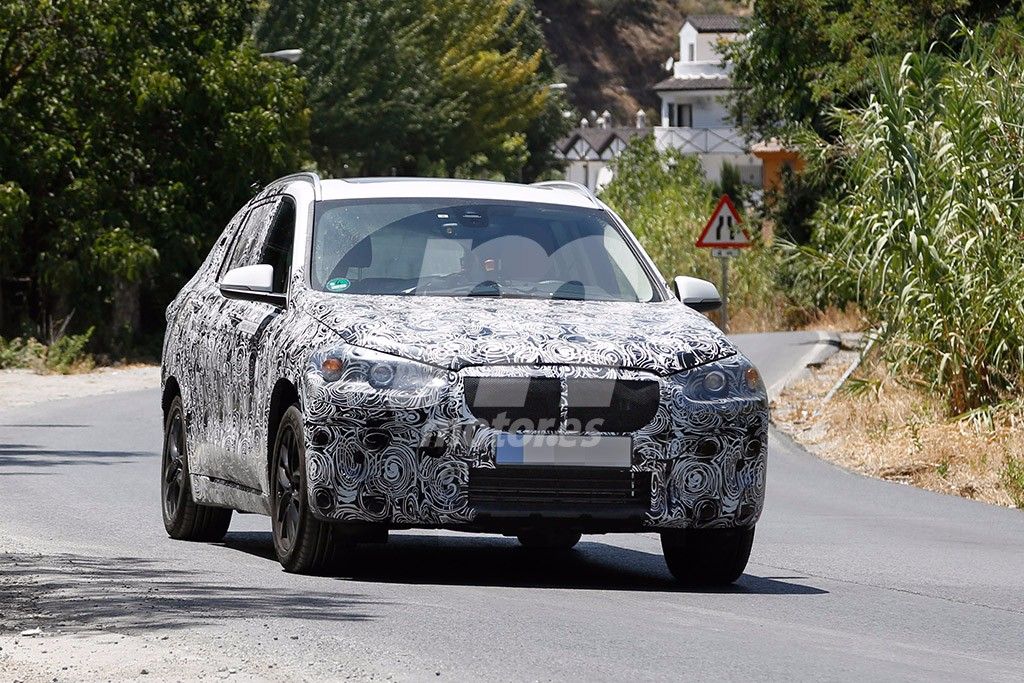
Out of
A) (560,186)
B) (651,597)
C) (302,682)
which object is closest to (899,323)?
(560,186)

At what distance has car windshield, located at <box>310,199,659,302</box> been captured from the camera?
10.1 metres

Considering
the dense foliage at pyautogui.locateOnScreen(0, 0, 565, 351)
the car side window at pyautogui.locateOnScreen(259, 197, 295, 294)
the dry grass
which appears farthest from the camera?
the dense foliage at pyautogui.locateOnScreen(0, 0, 565, 351)

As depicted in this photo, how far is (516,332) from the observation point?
9.23 m

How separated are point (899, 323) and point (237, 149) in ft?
72.3

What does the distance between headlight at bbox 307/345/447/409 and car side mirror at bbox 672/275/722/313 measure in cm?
168

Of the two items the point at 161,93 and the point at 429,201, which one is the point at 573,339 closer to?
the point at 429,201

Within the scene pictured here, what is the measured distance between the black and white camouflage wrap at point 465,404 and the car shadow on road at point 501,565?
538 mm

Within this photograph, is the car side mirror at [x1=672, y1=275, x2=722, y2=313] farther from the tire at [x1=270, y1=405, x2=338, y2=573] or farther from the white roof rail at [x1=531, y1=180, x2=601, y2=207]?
the tire at [x1=270, y1=405, x2=338, y2=573]

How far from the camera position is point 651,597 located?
9453mm

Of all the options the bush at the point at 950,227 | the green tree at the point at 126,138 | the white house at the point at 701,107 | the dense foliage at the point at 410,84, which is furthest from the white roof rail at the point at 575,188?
the white house at the point at 701,107

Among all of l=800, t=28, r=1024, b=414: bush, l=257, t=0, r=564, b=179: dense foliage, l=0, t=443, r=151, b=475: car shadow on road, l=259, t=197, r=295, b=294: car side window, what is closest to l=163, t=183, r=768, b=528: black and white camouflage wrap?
l=259, t=197, r=295, b=294: car side window

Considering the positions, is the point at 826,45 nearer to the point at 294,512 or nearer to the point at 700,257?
the point at 700,257

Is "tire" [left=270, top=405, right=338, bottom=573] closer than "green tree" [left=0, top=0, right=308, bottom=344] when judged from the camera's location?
Yes

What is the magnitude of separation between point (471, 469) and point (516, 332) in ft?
1.94
